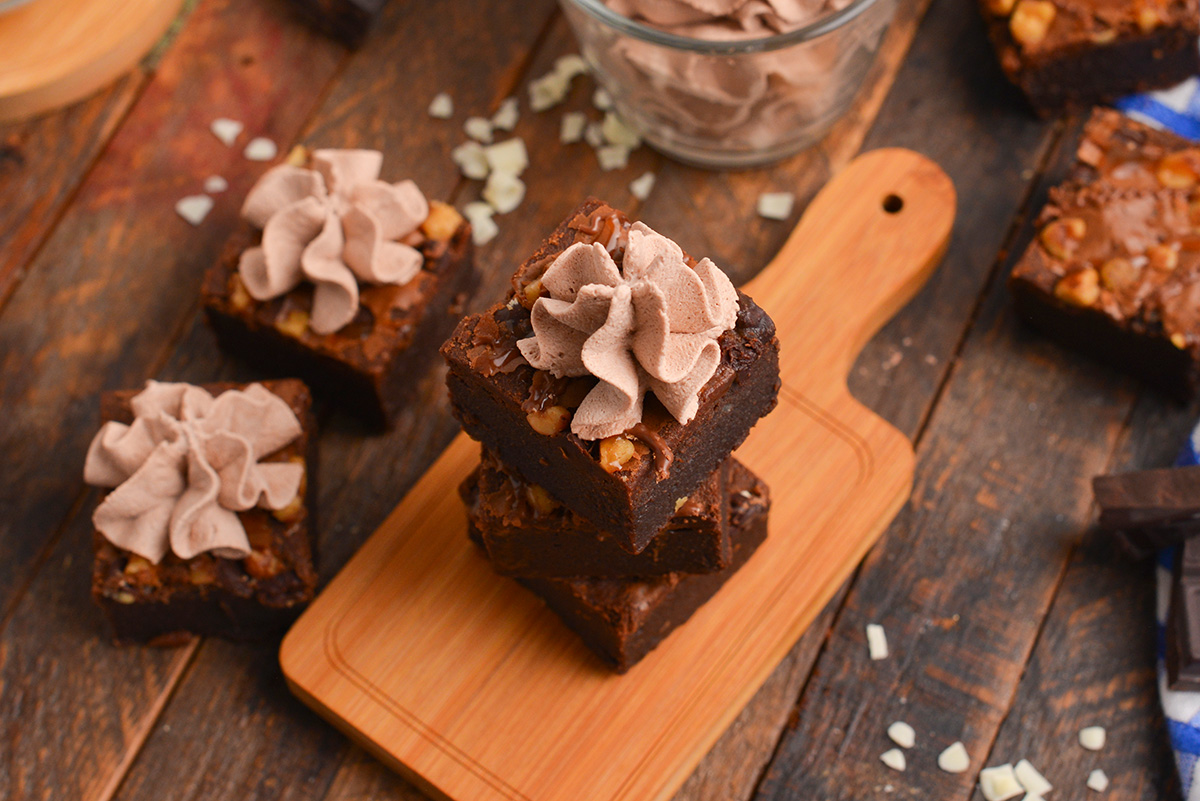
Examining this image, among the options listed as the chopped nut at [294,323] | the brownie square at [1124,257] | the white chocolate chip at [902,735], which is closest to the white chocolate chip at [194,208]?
the chopped nut at [294,323]

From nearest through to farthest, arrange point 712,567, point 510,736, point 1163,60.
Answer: point 712,567
point 510,736
point 1163,60

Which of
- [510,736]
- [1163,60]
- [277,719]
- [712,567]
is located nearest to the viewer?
[712,567]

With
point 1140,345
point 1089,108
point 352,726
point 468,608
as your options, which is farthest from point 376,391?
point 1089,108

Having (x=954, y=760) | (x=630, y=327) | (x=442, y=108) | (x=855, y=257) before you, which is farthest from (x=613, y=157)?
(x=954, y=760)

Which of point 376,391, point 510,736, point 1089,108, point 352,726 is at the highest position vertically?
point 1089,108

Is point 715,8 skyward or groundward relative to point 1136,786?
skyward

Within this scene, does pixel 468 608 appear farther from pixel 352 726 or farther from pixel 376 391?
pixel 376 391

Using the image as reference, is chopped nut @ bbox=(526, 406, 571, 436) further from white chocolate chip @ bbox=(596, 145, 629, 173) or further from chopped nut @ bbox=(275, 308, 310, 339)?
white chocolate chip @ bbox=(596, 145, 629, 173)

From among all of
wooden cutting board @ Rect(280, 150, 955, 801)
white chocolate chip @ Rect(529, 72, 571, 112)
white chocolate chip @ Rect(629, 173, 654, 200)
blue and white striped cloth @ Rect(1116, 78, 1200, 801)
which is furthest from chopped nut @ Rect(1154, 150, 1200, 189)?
white chocolate chip @ Rect(529, 72, 571, 112)

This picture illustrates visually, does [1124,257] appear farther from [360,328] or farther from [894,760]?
[360,328]
